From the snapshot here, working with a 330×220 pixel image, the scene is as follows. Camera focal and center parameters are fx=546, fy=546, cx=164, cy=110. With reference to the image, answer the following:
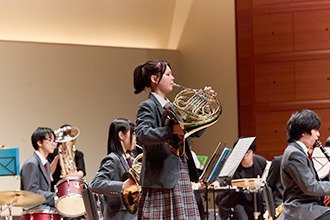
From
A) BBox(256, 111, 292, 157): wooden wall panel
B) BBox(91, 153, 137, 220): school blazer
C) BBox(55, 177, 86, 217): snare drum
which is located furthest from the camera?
BBox(256, 111, 292, 157): wooden wall panel

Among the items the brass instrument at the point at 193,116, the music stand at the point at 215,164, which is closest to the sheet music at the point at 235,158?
the music stand at the point at 215,164

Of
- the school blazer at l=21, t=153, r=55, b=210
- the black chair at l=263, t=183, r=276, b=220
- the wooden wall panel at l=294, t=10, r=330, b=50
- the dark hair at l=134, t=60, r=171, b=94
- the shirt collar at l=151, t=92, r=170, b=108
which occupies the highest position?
the wooden wall panel at l=294, t=10, r=330, b=50

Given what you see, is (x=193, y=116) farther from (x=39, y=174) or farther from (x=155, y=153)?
(x=39, y=174)

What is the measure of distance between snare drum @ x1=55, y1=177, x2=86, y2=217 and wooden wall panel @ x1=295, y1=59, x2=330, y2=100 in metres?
4.04

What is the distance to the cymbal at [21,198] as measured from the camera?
512 cm

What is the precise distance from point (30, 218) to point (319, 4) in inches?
206

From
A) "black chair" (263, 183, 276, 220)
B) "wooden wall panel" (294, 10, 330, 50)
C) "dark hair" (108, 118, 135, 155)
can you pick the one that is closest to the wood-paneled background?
"wooden wall panel" (294, 10, 330, 50)

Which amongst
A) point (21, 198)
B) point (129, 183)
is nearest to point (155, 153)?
point (129, 183)

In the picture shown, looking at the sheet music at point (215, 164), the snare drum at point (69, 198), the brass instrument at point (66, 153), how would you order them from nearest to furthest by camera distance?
the sheet music at point (215, 164) → the snare drum at point (69, 198) → the brass instrument at point (66, 153)

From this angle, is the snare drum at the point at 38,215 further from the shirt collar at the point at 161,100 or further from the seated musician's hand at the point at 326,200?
the shirt collar at the point at 161,100

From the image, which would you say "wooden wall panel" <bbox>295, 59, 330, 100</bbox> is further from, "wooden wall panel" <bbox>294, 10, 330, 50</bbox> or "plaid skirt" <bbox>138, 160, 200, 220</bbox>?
"plaid skirt" <bbox>138, 160, 200, 220</bbox>

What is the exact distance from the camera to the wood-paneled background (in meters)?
8.09

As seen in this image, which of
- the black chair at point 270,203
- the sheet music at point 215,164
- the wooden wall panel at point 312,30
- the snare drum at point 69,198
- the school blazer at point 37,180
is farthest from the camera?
the wooden wall panel at point 312,30

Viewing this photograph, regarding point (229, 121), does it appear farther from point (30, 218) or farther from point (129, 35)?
point (30, 218)
